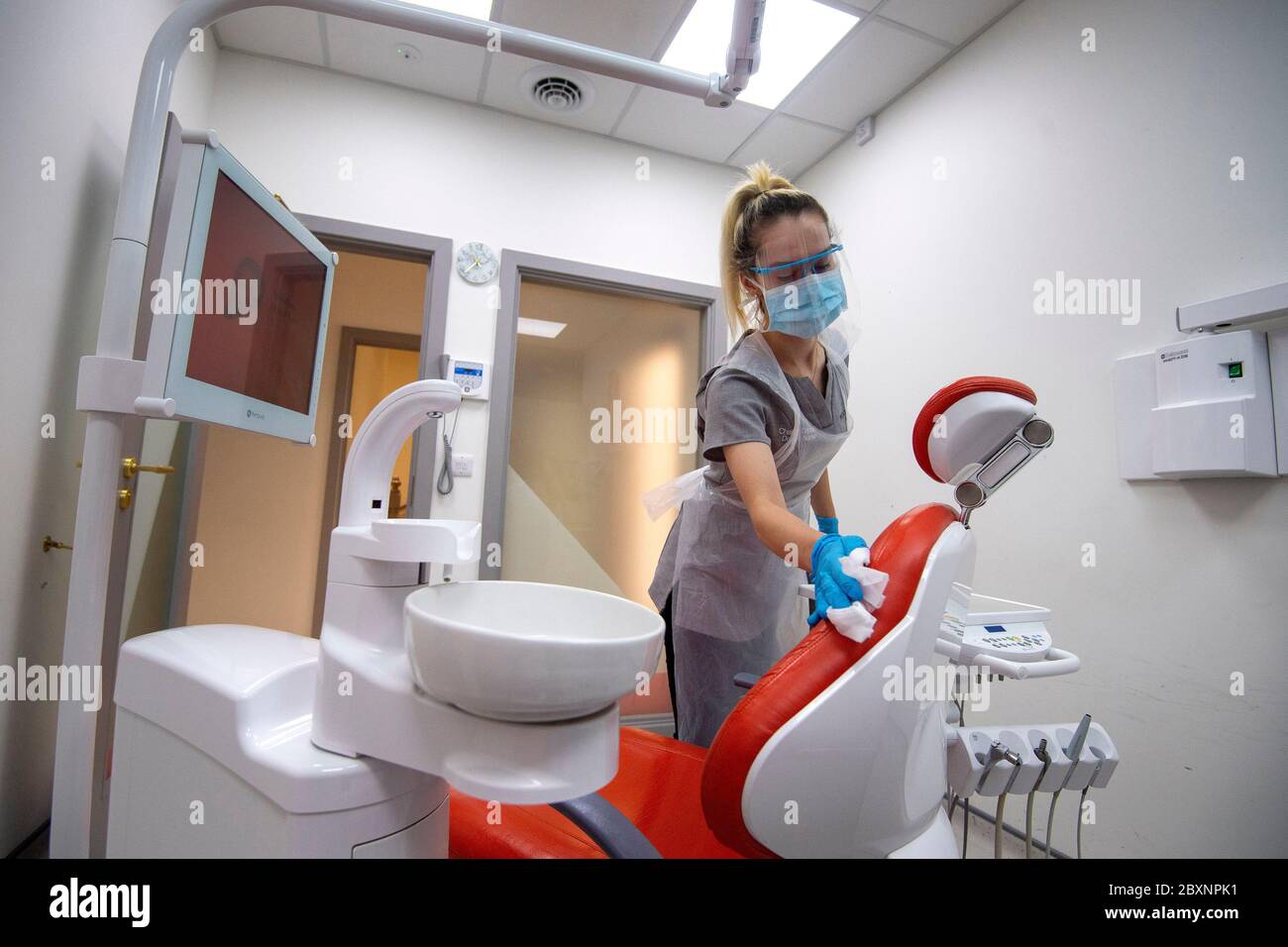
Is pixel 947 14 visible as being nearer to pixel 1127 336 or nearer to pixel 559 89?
pixel 1127 336

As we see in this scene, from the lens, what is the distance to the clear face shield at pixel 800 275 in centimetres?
106

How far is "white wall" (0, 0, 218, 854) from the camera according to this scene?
113cm

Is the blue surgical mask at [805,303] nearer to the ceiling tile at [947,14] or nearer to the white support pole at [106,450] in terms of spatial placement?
the white support pole at [106,450]

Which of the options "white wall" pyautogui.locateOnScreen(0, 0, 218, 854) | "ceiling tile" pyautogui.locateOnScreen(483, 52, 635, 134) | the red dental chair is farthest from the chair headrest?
"ceiling tile" pyautogui.locateOnScreen(483, 52, 635, 134)

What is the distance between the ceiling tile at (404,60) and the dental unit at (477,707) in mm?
1632

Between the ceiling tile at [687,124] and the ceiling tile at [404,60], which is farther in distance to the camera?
the ceiling tile at [687,124]

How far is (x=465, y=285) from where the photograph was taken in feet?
7.65

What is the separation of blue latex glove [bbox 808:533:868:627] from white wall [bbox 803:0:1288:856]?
119cm

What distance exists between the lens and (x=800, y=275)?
1073 millimetres

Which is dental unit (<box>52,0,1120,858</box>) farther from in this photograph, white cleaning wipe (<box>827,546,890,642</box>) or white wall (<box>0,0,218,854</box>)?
white wall (<box>0,0,218,854</box>)

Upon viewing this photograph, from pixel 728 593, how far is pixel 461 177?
213 cm

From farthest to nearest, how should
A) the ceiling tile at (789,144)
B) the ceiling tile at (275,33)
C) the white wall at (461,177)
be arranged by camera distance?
the ceiling tile at (789,144) < the white wall at (461,177) < the ceiling tile at (275,33)

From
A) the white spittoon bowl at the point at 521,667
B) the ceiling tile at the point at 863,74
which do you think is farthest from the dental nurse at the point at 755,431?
the ceiling tile at the point at 863,74

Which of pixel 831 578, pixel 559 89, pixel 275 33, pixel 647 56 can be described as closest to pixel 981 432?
pixel 831 578
